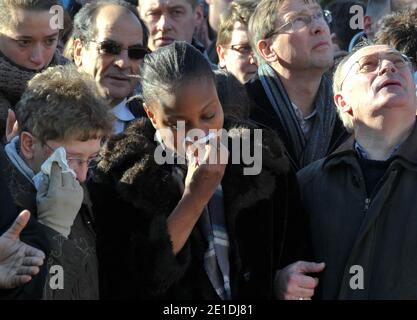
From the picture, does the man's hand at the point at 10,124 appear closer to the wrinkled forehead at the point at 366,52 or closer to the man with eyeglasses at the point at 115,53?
the man with eyeglasses at the point at 115,53

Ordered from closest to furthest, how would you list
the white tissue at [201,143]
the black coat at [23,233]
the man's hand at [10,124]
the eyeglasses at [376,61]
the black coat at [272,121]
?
the black coat at [23,233] → the white tissue at [201,143] → the man's hand at [10,124] → the eyeglasses at [376,61] → the black coat at [272,121]

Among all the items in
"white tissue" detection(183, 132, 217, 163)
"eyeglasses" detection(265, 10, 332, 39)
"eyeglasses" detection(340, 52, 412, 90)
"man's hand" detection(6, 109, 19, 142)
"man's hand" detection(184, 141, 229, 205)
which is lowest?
"man's hand" detection(184, 141, 229, 205)

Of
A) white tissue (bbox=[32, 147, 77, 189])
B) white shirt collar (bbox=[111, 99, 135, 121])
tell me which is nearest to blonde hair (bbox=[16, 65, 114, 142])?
white tissue (bbox=[32, 147, 77, 189])

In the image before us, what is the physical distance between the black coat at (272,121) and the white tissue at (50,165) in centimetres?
146

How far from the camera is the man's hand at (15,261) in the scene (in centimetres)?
366

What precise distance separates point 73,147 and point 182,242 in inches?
23.8

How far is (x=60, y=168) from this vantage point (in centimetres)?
407

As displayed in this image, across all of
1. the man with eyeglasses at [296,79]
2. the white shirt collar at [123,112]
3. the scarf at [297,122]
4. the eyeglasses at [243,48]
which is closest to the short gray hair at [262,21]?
the man with eyeglasses at [296,79]

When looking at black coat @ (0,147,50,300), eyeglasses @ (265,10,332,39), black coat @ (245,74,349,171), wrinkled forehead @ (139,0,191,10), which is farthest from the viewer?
wrinkled forehead @ (139,0,191,10)

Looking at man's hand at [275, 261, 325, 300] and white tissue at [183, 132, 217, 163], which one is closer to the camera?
white tissue at [183, 132, 217, 163]

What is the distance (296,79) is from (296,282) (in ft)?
5.47

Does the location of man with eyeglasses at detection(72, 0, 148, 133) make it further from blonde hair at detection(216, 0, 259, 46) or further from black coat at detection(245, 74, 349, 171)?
blonde hair at detection(216, 0, 259, 46)

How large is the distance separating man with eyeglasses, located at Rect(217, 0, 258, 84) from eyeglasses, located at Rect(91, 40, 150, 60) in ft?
3.12

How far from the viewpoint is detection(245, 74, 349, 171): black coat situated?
5289 millimetres
